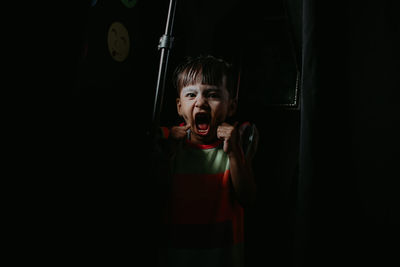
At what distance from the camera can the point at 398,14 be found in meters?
0.65

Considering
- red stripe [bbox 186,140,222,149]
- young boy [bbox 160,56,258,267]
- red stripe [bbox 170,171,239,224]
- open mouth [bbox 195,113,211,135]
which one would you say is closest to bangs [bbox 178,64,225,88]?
young boy [bbox 160,56,258,267]

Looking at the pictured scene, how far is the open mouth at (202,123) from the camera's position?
104cm

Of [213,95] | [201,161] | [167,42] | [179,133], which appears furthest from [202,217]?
[167,42]

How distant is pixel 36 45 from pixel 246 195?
2.65 ft

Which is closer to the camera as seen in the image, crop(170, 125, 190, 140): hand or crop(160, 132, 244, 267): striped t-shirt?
crop(160, 132, 244, 267): striped t-shirt

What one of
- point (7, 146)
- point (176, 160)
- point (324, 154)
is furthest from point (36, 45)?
point (324, 154)

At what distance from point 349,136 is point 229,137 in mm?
421

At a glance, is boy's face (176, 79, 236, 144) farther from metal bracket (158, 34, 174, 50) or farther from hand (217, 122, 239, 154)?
metal bracket (158, 34, 174, 50)

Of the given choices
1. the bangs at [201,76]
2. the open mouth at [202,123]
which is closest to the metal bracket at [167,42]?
the bangs at [201,76]

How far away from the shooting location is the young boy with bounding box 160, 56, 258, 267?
0.93 m

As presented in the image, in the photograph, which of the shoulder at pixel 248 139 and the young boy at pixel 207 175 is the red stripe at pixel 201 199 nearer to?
the young boy at pixel 207 175

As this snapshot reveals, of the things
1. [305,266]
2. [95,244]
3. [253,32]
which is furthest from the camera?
[253,32]

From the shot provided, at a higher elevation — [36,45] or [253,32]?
[253,32]

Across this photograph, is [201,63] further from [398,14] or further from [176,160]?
[398,14]
